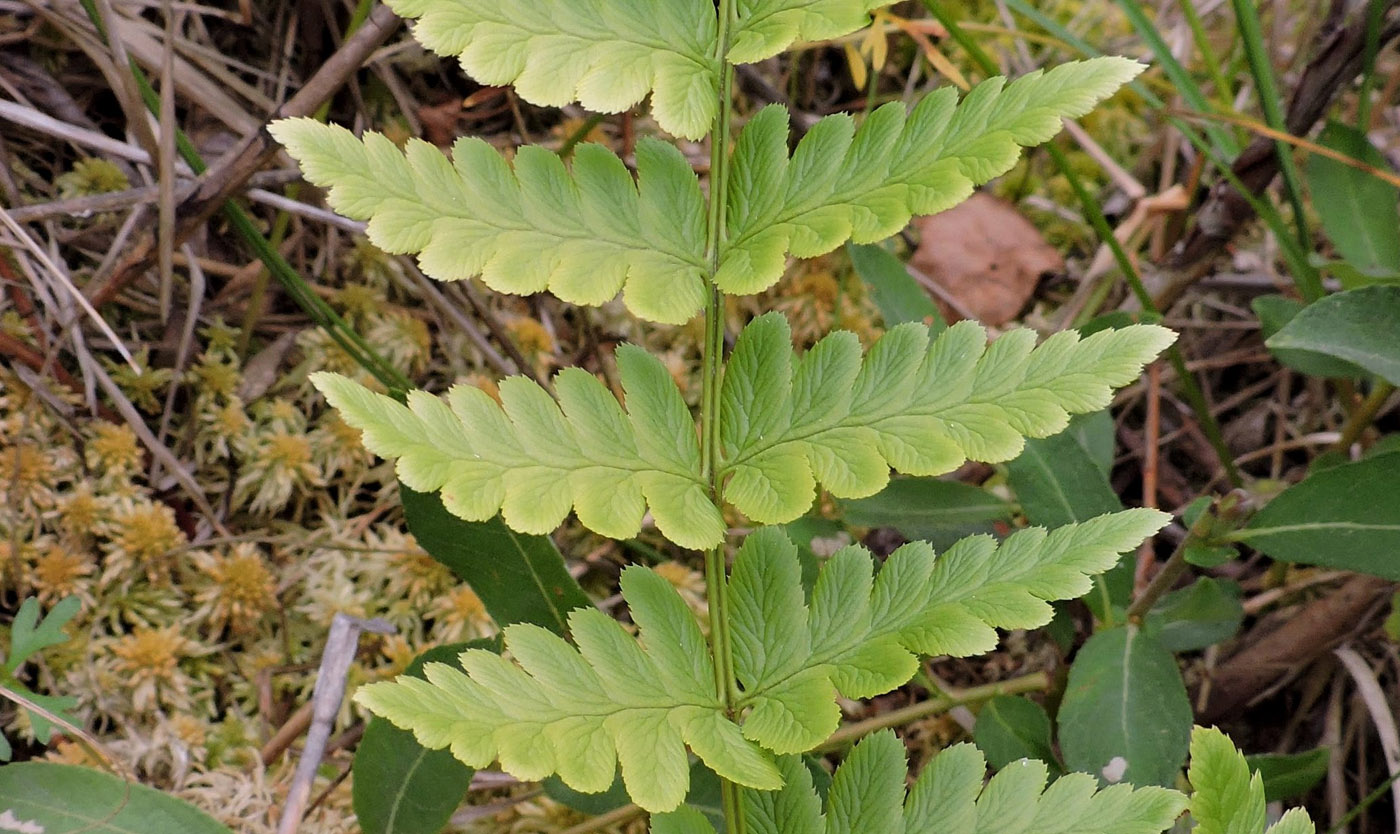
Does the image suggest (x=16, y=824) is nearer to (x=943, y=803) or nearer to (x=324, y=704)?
(x=324, y=704)

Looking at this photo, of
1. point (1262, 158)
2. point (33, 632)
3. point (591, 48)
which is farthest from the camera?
point (1262, 158)

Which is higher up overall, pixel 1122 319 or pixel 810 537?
pixel 1122 319

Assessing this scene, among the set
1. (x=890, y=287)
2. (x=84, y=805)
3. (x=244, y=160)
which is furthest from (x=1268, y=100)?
(x=84, y=805)

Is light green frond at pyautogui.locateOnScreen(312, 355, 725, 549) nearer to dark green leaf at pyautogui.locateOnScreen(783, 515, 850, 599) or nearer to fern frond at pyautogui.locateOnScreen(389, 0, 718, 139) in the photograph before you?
fern frond at pyautogui.locateOnScreen(389, 0, 718, 139)

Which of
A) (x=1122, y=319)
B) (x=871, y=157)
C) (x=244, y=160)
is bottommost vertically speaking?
(x=1122, y=319)

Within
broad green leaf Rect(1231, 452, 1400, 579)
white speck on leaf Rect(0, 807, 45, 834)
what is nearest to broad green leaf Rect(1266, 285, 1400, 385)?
broad green leaf Rect(1231, 452, 1400, 579)

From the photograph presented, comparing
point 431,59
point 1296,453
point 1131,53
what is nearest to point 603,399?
point 431,59

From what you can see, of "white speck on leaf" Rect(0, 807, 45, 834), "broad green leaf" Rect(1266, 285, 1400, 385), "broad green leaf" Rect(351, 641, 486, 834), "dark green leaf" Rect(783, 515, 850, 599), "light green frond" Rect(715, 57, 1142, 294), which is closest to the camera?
"light green frond" Rect(715, 57, 1142, 294)
